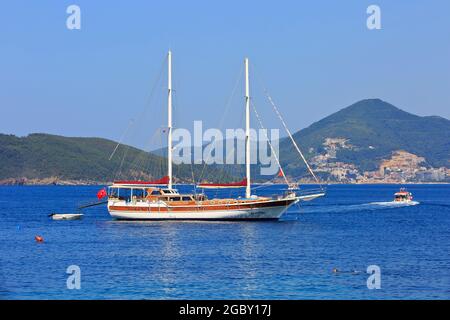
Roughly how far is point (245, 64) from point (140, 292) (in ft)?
211

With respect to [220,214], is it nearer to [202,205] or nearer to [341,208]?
[202,205]

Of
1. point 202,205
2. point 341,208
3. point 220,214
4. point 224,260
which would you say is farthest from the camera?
point 341,208

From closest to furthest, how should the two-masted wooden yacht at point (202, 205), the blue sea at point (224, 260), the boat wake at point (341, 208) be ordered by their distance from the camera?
the blue sea at point (224, 260) → the two-masted wooden yacht at point (202, 205) → the boat wake at point (341, 208)

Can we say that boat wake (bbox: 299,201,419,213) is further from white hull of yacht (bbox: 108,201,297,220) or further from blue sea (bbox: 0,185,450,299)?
blue sea (bbox: 0,185,450,299)

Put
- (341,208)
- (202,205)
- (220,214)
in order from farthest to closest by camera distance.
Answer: (341,208) → (220,214) → (202,205)

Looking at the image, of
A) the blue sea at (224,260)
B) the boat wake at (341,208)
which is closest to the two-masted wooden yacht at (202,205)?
the blue sea at (224,260)

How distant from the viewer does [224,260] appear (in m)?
62.6

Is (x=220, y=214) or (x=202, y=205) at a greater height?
(x=202, y=205)

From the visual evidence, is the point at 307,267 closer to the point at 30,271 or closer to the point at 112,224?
the point at 30,271

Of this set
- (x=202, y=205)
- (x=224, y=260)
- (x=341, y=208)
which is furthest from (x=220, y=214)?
(x=341, y=208)

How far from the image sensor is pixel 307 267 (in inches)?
2287

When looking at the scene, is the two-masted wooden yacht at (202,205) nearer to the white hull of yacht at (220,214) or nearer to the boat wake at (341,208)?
the white hull of yacht at (220,214)

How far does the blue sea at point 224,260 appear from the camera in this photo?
47781 mm
